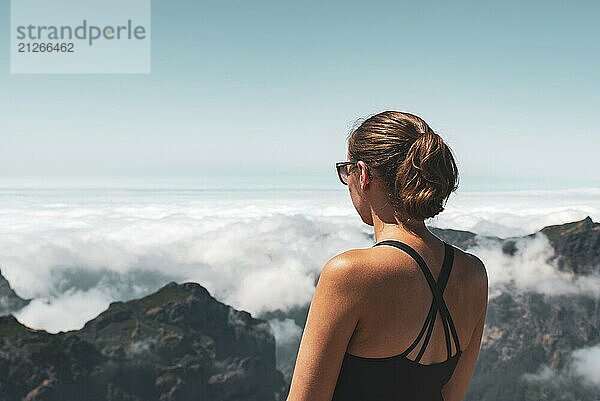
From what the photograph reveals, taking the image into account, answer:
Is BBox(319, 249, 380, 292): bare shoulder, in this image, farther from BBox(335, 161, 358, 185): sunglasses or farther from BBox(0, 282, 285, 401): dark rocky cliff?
BBox(0, 282, 285, 401): dark rocky cliff

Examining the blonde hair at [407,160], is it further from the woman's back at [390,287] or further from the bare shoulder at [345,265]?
the bare shoulder at [345,265]

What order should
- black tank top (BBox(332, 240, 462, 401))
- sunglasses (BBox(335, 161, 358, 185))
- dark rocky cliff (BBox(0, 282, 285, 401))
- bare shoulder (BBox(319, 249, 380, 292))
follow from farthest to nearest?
dark rocky cliff (BBox(0, 282, 285, 401)), sunglasses (BBox(335, 161, 358, 185)), black tank top (BBox(332, 240, 462, 401)), bare shoulder (BBox(319, 249, 380, 292))

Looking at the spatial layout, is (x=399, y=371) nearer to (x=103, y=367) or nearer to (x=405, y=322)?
(x=405, y=322)

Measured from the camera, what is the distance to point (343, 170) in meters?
2.51

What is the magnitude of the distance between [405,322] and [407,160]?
553 millimetres

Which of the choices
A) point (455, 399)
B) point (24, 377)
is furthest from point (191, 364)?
point (455, 399)

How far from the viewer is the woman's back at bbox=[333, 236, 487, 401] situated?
7.45 feet

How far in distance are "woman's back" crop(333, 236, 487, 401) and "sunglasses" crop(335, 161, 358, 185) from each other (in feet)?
0.93

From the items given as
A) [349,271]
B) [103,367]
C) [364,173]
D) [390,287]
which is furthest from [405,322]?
[103,367]

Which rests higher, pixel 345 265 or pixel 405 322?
pixel 345 265

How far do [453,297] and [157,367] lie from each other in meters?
196

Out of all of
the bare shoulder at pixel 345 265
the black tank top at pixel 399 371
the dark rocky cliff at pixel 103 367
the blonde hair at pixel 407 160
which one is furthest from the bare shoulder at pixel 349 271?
the dark rocky cliff at pixel 103 367

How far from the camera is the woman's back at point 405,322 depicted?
2.27m

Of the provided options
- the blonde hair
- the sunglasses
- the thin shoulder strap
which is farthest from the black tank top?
the sunglasses
